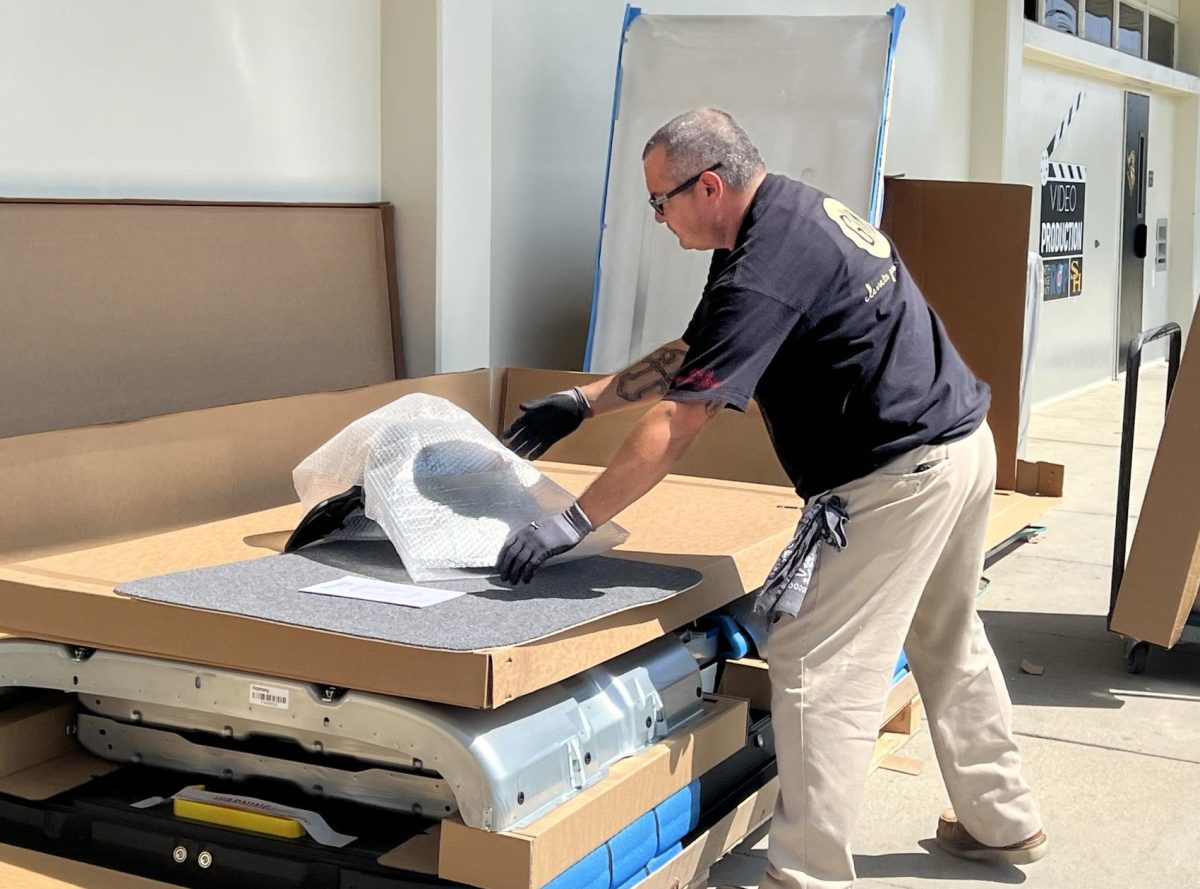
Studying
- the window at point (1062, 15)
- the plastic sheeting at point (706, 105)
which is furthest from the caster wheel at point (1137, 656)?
the window at point (1062, 15)

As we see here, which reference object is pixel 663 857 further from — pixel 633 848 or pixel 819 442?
pixel 819 442

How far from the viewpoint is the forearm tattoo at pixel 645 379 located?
3.29 metres

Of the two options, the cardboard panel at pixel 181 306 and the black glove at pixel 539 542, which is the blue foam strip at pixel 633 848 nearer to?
the black glove at pixel 539 542

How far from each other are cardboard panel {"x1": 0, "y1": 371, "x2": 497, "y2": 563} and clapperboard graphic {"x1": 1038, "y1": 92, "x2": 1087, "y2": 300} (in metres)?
8.37

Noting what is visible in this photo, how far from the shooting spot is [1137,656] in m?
4.70

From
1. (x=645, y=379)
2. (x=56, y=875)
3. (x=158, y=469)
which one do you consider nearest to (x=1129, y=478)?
(x=645, y=379)

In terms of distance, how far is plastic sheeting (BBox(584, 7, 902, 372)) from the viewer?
15.9 ft

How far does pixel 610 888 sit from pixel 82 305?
2021 mm

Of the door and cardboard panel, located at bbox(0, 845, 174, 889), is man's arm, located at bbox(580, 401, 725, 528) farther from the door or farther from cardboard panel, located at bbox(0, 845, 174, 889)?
the door

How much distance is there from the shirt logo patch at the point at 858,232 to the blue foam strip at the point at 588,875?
1.26 meters

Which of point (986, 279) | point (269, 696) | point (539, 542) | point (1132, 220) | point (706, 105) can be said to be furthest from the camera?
point (1132, 220)

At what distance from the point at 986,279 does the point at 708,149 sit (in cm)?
224

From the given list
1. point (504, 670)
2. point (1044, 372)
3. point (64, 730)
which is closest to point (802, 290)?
point (504, 670)

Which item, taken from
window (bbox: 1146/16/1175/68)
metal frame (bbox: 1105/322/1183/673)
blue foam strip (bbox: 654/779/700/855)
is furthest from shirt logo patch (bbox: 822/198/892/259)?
window (bbox: 1146/16/1175/68)
